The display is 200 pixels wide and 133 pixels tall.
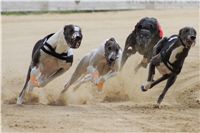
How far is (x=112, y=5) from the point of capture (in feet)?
119

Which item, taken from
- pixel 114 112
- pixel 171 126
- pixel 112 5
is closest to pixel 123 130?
pixel 171 126

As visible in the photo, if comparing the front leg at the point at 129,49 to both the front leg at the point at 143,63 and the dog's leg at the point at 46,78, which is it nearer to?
the front leg at the point at 143,63

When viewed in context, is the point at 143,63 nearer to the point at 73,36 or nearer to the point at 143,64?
the point at 143,64

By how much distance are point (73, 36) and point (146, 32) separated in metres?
2.64

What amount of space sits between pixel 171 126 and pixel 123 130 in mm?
773

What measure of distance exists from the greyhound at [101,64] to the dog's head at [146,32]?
52.6 inches

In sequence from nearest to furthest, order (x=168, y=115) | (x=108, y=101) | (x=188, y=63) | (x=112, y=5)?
(x=168, y=115), (x=108, y=101), (x=188, y=63), (x=112, y=5)

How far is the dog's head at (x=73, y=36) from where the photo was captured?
31.4 ft

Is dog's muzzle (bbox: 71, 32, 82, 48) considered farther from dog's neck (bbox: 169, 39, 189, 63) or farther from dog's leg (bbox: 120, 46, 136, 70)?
dog's leg (bbox: 120, 46, 136, 70)

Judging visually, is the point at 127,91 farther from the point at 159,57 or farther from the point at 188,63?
the point at 188,63

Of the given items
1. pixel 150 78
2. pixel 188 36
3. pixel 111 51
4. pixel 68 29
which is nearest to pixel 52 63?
pixel 68 29

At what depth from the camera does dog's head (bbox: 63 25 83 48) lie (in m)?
9.58

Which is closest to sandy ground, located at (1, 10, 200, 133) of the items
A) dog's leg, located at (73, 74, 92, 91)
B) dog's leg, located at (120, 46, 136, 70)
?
dog's leg, located at (73, 74, 92, 91)

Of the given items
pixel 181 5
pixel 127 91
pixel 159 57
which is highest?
pixel 159 57
